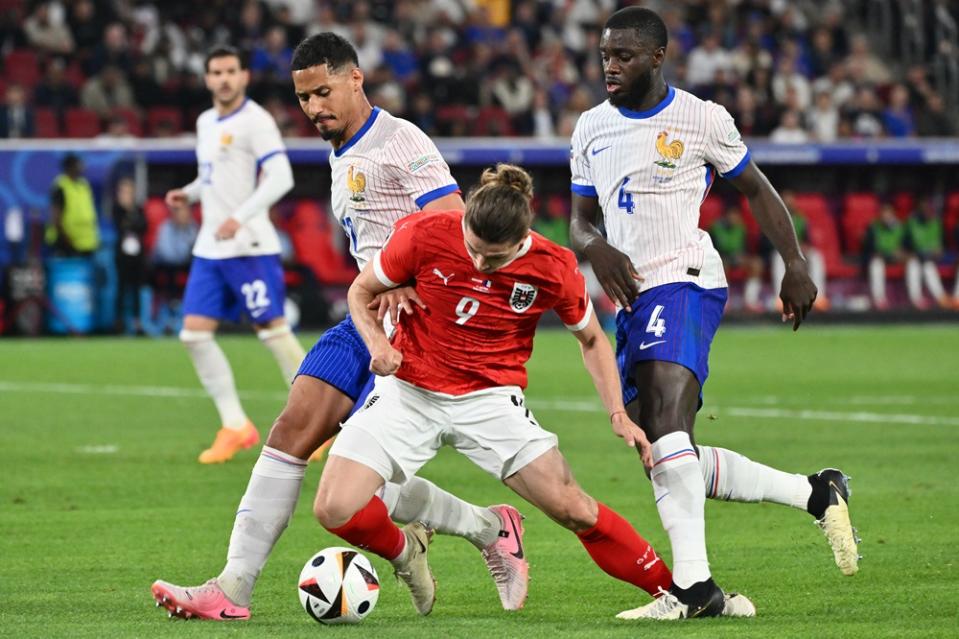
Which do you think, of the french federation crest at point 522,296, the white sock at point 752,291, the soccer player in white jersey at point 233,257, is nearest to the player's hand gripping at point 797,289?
the french federation crest at point 522,296

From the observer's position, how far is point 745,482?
684cm

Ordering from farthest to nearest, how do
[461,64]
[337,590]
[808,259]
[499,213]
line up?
[461,64]
[808,259]
[337,590]
[499,213]

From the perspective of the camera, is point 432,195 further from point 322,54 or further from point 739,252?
point 739,252

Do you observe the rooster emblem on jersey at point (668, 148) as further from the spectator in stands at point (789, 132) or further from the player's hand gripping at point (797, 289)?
the spectator in stands at point (789, 132)

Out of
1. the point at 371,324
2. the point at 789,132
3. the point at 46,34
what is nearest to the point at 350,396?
the point at 371,324

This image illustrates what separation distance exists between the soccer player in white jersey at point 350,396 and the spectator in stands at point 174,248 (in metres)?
16.6

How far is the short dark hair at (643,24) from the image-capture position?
6.75 meters

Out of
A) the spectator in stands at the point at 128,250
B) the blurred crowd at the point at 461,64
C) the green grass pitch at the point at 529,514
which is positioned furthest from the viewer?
the blurred crowd at the point at 461,64

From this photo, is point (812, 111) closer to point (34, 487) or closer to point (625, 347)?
point (34, 487)

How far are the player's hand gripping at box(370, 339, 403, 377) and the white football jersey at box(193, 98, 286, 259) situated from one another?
5582mm

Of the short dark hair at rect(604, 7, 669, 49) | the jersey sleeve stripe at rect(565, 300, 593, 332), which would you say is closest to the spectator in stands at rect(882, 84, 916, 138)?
the short dark hair at rect(604, 7, 669, 49)

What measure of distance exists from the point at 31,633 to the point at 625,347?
259 centimetres

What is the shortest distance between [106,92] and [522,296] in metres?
18.9

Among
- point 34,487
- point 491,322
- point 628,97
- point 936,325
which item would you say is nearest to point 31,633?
point 491,322
